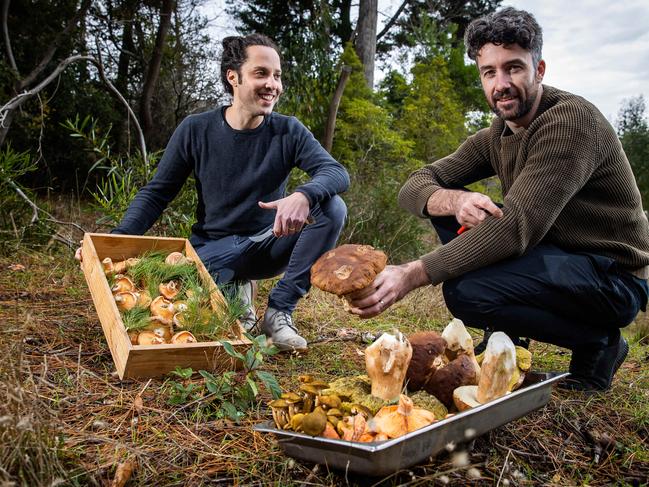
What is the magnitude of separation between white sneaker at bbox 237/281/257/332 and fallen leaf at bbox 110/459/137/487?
1548mm

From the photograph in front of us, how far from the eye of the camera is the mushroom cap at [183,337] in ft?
8.16

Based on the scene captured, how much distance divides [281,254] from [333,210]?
19.1 inches

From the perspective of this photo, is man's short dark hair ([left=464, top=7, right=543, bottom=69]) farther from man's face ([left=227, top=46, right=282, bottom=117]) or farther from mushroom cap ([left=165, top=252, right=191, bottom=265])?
mushroom cap ([left=165, top=252, right=191, bottom=265])

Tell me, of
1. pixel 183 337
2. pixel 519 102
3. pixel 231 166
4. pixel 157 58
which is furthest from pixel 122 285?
pixel 157 58

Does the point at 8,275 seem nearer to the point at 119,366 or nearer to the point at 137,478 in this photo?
the point at 119,366

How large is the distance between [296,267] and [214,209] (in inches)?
29.2

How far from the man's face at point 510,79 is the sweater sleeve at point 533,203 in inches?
10.6

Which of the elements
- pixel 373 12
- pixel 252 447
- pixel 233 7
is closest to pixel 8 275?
pixel 252 447

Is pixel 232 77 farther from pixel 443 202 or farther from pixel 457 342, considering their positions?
pixel 457 342

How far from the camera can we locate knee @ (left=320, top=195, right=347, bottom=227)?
3.17 m

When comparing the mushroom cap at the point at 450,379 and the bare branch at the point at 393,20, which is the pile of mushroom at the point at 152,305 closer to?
the mushroom cap at the point at 450,379

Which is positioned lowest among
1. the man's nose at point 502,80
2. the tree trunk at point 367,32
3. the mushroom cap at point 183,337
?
the mushroom cap at point 183,337

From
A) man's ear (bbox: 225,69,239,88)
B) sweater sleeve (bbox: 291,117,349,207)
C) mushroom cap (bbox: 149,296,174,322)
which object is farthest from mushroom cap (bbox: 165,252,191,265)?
man's ear (bbox: 225,69,239,88)

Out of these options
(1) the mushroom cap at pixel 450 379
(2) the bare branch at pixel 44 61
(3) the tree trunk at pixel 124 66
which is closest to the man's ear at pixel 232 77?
(1) the mushroom cap at pixel 450 379
